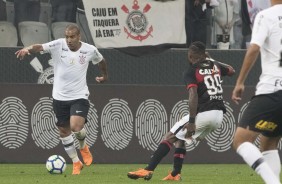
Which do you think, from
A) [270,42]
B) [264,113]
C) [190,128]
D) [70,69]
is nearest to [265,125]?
[264,113]

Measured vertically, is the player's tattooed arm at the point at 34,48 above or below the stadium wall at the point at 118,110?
above

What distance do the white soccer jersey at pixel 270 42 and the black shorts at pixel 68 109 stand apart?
20.0 ft

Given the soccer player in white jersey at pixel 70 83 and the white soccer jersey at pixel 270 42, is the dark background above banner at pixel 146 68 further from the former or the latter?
the white soccer jersey at pixel 270 42

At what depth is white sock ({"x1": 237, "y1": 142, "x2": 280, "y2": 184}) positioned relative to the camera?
9781 millimetres

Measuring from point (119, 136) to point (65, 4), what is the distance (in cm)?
260

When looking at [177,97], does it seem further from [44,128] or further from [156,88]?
[44,128]

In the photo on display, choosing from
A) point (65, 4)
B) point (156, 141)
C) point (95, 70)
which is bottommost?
point (156, 141)

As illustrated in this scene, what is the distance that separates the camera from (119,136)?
61.2 feet

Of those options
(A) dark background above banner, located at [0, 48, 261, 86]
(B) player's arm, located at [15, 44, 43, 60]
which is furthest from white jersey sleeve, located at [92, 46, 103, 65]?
(A) dark background above banner, located at [0, 48, 261, 86]

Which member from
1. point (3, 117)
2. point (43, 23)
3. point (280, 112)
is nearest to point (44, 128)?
point (3, 117)

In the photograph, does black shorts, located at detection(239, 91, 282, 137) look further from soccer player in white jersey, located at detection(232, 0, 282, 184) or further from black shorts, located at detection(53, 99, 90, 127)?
black shorts, located at detection(53, 99, 90, 127)

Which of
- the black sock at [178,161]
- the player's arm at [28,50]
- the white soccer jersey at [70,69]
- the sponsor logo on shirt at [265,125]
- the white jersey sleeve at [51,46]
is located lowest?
the black sock at [178,161]

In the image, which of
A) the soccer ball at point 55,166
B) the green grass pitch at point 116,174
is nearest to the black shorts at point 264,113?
the green grass pitch at point 116,174

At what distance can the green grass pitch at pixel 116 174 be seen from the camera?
14047 mm
